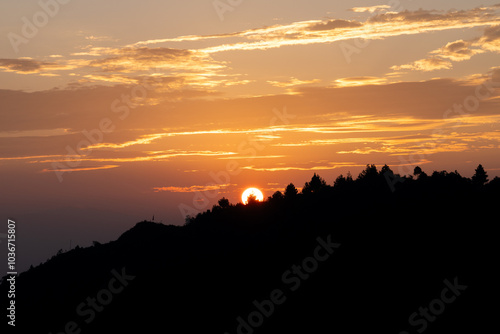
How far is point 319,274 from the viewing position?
387 feet

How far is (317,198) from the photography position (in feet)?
604

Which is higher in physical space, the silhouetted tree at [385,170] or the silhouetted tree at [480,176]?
the silhouetted tree at [385,170]

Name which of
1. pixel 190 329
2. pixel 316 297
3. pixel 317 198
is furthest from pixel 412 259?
pixel 317 198

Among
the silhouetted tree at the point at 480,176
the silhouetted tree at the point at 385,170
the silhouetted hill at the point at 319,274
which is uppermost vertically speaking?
the silhouetted tree at the point at 385,170

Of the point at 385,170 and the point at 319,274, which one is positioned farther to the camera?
the point at 385,170

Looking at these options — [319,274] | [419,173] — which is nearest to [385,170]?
[419,173]

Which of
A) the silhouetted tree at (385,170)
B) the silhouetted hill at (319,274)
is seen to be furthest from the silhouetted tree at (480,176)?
the silhouetted tree at (385,170)

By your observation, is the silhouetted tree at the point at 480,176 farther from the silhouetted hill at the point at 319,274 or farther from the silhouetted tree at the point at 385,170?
the silhouetted tree at the point at 385,170

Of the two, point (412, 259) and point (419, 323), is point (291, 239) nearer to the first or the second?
point (412, 259)

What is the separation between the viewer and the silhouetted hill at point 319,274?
100500 millimetres

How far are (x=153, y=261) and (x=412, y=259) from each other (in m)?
88.8

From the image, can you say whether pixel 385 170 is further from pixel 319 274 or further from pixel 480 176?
pixel 319 274

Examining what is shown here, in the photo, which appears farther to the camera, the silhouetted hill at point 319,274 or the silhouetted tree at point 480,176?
the silhouetted tree at point 480,176

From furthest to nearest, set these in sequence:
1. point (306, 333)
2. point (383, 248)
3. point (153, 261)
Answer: point (153, 261), point (383, 248), point (306, 333)
